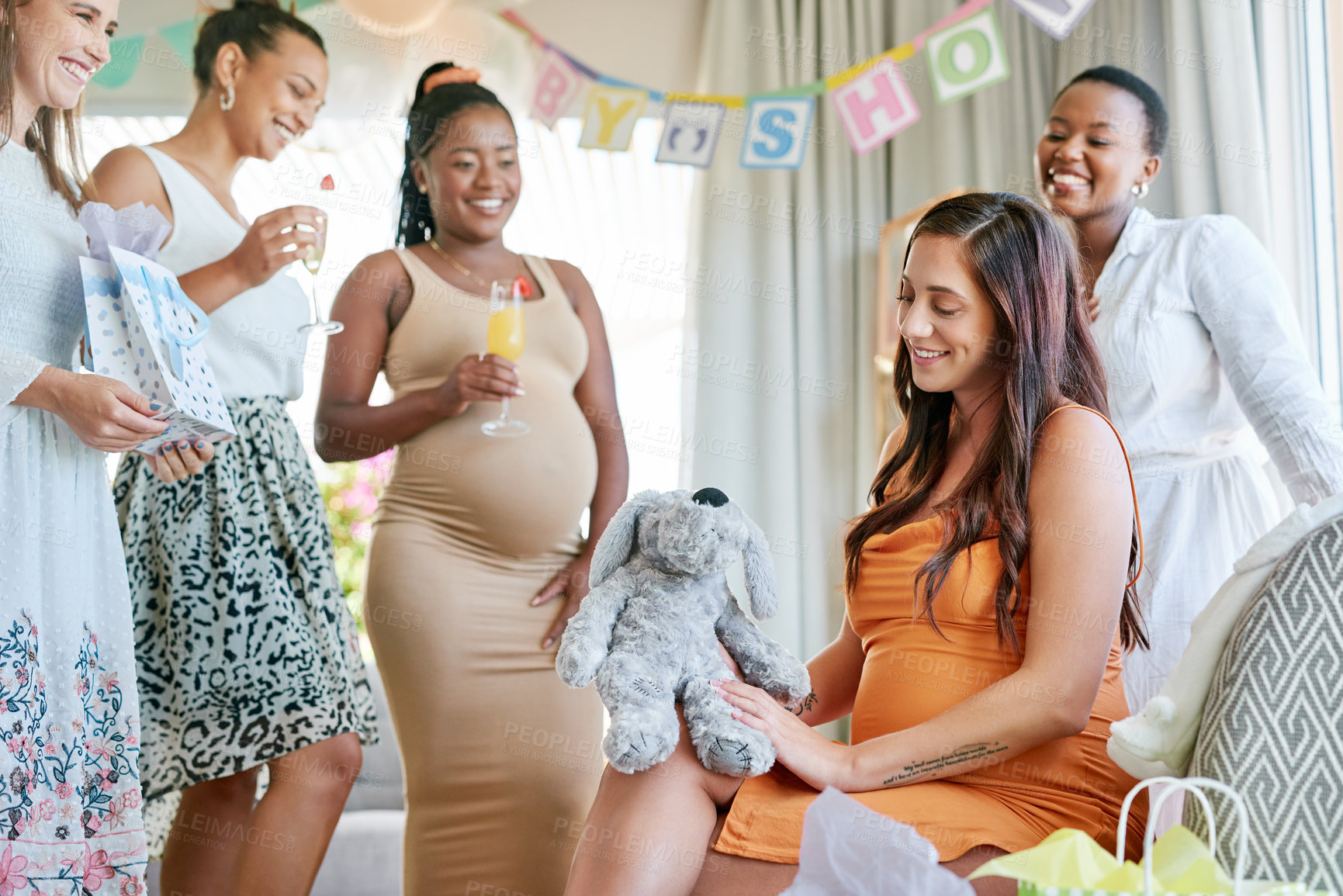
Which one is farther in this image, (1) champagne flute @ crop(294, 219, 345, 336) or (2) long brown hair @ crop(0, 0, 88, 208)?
(1) champagne flute @ crop(294, 219, 345, 336)

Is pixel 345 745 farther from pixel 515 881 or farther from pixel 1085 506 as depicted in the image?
pixel 1085 506

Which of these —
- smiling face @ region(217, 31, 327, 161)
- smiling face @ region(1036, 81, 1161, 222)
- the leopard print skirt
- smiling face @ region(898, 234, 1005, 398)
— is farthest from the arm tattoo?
smiling face @ region(217, 31, 327, 161)

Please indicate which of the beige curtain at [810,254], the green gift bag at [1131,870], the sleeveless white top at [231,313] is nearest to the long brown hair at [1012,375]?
the green gift bag at [1131,870]

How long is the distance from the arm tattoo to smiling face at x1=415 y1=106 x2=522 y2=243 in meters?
1.49

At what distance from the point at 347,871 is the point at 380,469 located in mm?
1766

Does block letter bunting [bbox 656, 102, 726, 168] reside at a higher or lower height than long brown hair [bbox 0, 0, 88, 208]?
higher

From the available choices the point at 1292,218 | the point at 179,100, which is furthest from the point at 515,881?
the point at 179,100

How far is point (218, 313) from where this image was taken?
174 centimetres

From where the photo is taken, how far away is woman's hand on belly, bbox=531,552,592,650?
203cm

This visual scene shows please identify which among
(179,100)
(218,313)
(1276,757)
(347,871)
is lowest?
(347,871)

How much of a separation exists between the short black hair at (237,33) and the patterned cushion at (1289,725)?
1.85 meters

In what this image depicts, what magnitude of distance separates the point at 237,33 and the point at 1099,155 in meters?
1.56

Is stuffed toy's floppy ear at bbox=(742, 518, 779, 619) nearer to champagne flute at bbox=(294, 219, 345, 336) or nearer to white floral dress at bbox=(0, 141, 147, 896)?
white floral dress at bbox=(0, 141, 147, 896)

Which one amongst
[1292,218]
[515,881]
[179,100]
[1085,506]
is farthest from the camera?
[179,100]
